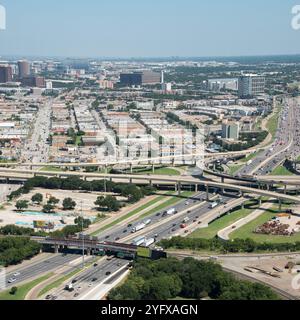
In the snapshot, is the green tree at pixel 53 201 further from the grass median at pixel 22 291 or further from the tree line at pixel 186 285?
the tree line at pixel 186 285

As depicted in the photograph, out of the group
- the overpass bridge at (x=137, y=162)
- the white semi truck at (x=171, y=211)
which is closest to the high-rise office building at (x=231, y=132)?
the overpass bridge at (x=137, y=162)

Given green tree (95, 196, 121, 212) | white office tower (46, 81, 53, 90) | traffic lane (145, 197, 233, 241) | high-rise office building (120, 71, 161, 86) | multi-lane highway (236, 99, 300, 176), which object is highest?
high-rise office building (120, 71, 161, 86)

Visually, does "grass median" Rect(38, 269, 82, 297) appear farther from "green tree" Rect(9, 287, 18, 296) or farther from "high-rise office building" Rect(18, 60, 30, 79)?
"high-rise office building" Rect(18, 60, 30, 79)

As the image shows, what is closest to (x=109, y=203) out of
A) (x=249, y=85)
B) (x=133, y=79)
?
(x=249, y=85)

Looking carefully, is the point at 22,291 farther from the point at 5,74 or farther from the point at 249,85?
the point at 5,74

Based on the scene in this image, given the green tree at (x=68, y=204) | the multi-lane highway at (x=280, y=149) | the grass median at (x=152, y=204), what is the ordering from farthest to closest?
the multi-lane highway at (x=280, y=149) → the green tree at (x=68, y=204) → the grass median at (x=152, y=204)

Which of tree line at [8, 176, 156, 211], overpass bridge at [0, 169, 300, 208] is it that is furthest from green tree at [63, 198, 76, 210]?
overpass bridge at [0, 169, 300, 208]

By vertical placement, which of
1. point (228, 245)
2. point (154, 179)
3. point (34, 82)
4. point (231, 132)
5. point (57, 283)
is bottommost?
point (57, 283)
